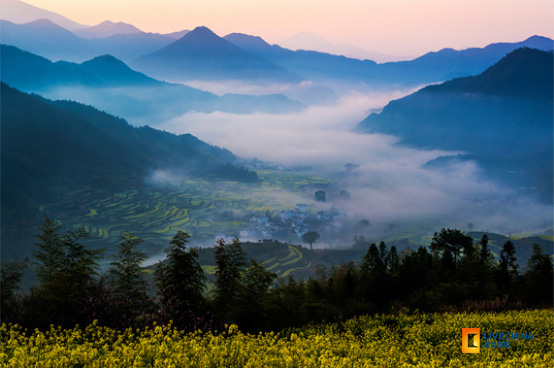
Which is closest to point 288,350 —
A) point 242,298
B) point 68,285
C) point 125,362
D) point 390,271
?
point 125,362

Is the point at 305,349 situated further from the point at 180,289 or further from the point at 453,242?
the point at 453,242

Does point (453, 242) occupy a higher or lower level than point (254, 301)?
higher

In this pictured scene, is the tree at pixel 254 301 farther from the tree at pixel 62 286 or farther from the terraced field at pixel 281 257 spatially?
→ the terraced field at pixel 281 257

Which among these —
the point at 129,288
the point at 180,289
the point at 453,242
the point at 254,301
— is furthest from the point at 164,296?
the point at 453,242

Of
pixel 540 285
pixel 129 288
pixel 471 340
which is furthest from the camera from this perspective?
pixel 540 285

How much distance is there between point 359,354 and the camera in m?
11.3

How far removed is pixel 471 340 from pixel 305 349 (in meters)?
5.97

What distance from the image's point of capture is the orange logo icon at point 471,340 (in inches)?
500

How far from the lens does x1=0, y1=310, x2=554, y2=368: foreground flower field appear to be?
9.95 metres

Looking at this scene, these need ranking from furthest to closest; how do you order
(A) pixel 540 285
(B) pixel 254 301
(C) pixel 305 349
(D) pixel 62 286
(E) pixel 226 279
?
(A) pixel 540 285 → (E) pixel 226 279 → (B) pixel 254 301 → (D) pixel 62 286 → (C) pixel 305 349

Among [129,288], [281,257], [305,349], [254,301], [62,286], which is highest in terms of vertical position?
[62,286]

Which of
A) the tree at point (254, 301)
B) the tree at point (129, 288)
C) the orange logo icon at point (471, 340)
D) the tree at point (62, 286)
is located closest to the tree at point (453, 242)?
the orange logo icon at point (471, 340)

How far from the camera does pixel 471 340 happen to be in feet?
44.1

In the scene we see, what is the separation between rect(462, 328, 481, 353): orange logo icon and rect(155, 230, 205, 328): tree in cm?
993
